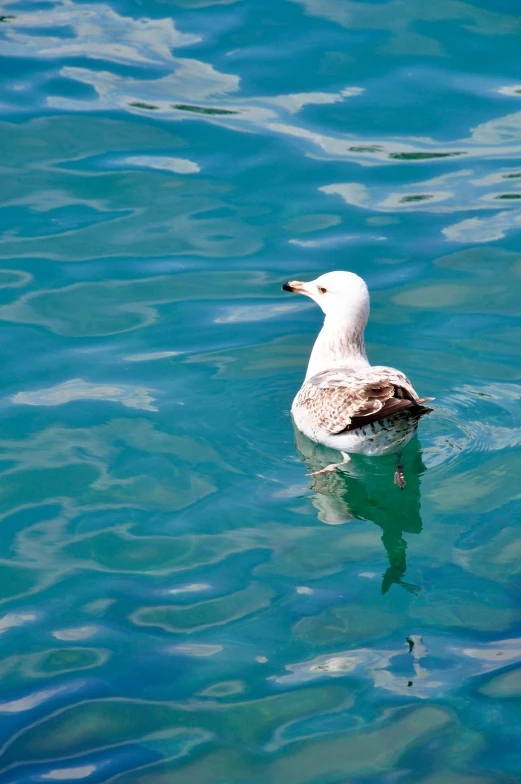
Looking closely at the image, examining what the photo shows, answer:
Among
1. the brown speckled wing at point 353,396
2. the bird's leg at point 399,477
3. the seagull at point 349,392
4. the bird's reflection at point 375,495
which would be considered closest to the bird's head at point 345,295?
the seagull at point 349,392

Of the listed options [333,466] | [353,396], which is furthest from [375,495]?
[353,396]

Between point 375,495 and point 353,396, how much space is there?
72 centimetres

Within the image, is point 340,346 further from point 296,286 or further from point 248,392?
point 248,392

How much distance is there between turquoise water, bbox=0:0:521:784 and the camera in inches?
225

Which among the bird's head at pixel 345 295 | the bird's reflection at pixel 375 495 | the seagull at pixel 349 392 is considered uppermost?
the bird's head at pixel 345 295

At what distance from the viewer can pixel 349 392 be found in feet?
26.0

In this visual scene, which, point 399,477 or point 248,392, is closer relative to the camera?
point 399,477

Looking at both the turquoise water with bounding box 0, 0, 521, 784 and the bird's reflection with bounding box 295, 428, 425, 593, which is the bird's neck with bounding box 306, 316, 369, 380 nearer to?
the turquoise water with bounding box 0, 0, 521, 784

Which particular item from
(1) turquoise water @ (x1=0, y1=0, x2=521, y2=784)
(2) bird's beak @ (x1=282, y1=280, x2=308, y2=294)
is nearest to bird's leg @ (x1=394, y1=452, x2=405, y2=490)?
(1) turquoise water @ (x1=0, y1=0, x2=521, y2=784)

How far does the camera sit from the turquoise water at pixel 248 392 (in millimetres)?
5727

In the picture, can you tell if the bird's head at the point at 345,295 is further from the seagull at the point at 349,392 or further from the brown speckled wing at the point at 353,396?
the brown speckled wing at the point at 353,396

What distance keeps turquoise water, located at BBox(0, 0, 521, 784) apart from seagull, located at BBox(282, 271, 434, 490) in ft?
0.73

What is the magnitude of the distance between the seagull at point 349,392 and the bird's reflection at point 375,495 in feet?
0.24

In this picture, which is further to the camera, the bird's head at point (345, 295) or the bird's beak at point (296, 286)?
the bird's beak at point (296, 286)
